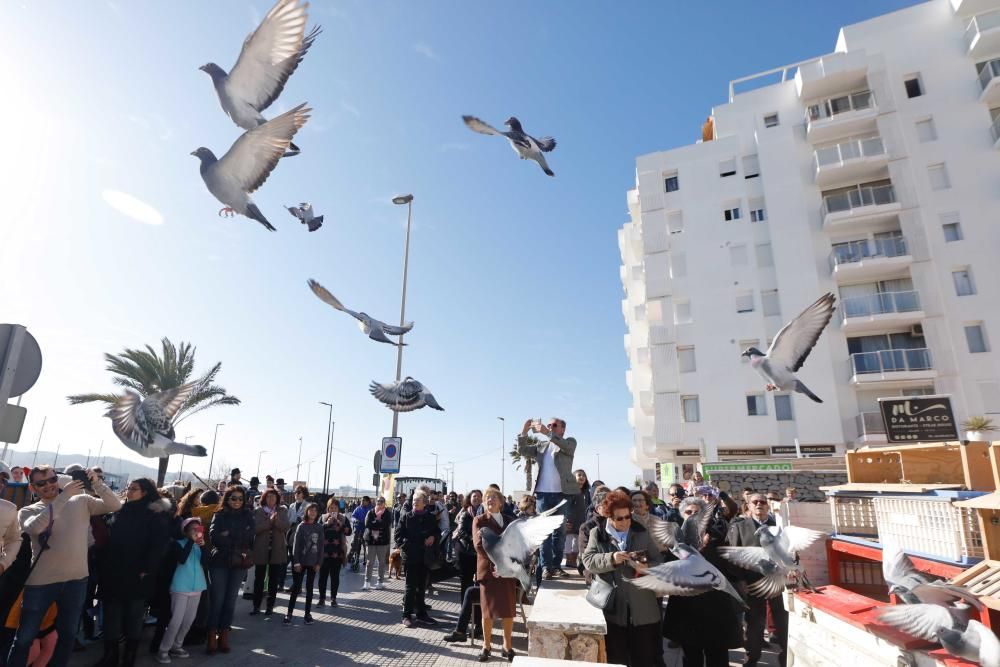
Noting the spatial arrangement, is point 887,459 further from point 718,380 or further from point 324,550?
point 718,380

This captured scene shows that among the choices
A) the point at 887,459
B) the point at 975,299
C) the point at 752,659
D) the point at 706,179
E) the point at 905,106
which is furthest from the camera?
the point at 706,179

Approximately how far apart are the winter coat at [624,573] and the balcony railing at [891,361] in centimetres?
2503

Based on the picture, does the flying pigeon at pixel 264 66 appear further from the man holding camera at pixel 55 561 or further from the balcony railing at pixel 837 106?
the balcony railing at pixel 837 106

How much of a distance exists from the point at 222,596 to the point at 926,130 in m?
34.7

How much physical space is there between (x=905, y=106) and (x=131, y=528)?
35.4 metres

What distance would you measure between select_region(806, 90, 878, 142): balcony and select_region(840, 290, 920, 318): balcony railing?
9415 mm

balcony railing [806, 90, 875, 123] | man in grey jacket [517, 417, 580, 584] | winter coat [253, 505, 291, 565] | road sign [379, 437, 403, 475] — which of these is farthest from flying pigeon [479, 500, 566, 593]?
balcony railing [806, 90, 875, 123]

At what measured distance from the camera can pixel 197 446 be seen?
5.84 meters

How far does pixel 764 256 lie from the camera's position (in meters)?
27.9

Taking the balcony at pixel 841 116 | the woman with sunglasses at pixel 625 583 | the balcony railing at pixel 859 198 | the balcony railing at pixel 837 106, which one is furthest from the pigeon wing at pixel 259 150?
the balcony railing at pixel 837 106

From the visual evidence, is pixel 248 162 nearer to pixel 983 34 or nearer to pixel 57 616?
pixel 57 616

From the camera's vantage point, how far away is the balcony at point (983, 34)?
24184mm

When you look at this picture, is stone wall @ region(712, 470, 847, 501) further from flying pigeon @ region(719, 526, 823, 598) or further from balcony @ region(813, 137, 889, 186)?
flying pigeon @ region(719, 526, 823, 598)

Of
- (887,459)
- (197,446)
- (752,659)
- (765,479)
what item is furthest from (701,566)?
(765,479)
